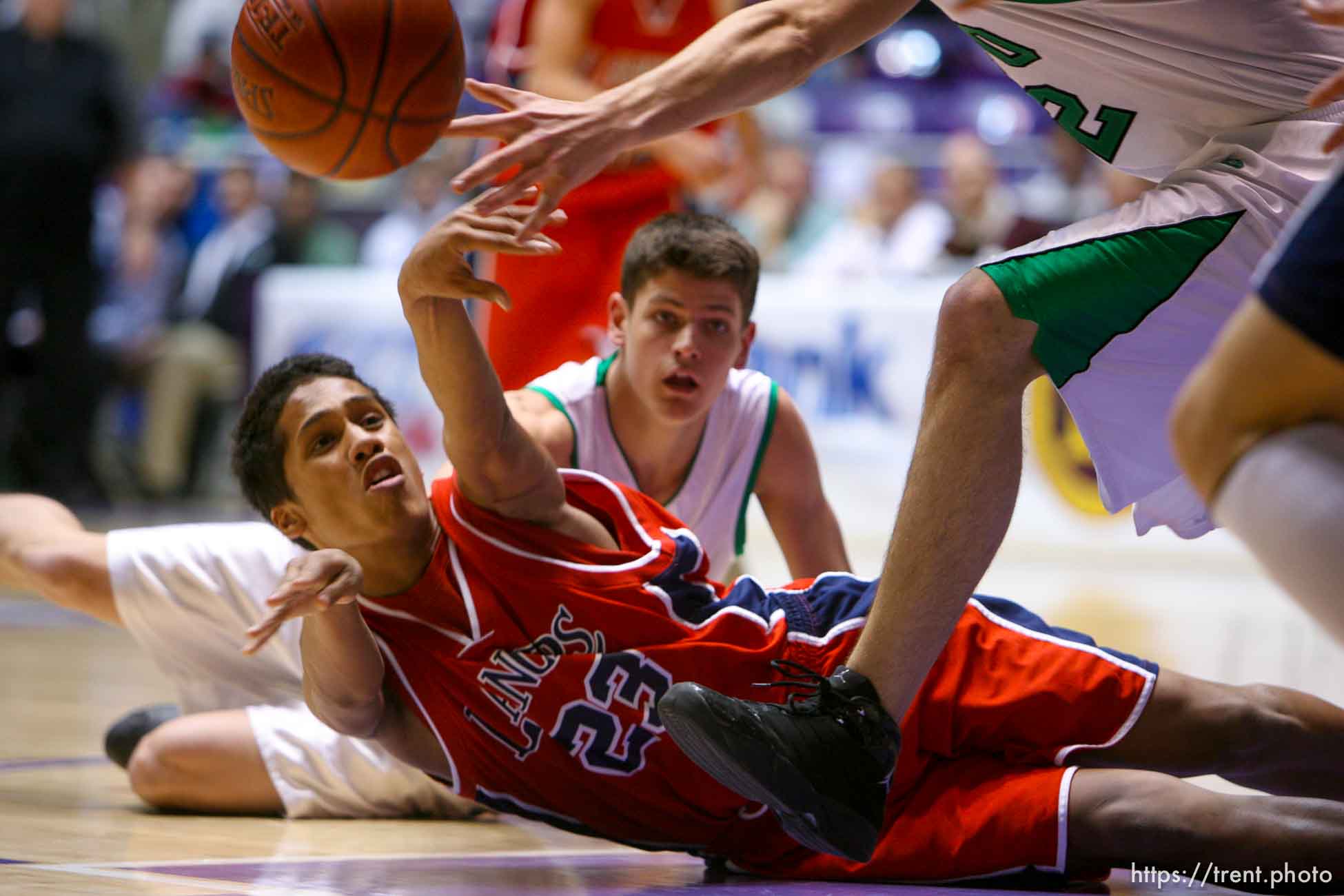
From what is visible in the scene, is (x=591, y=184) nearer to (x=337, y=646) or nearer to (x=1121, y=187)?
(x=337, y=646)

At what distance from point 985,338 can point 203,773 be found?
180cm

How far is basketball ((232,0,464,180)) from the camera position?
2771mm

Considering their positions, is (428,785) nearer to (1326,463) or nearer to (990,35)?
(990,35)

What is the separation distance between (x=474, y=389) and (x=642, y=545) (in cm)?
44

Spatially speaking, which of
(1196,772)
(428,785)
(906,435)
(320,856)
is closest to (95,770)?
(428,785)

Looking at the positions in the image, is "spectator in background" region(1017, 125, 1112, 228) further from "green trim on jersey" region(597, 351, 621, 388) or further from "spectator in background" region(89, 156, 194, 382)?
"spectator in background" region(89, 156, 194, 382)

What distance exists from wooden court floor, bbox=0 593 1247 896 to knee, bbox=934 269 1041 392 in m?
0.81

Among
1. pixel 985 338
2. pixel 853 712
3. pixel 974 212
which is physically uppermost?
pixel 974 212

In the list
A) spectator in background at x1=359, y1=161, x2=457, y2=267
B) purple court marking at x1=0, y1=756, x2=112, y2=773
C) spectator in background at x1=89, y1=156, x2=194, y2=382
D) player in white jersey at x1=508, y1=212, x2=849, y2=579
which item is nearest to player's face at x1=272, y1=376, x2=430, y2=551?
player in white jersey at x1=508, y1=212, x2=849, y2=579

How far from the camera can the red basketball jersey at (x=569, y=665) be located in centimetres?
281

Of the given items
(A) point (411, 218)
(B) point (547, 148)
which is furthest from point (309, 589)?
(A) point (411, 218)

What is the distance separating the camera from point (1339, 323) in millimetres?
1783

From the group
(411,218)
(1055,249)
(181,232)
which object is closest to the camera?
(1055,249)

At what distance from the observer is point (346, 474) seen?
9.49 ft
